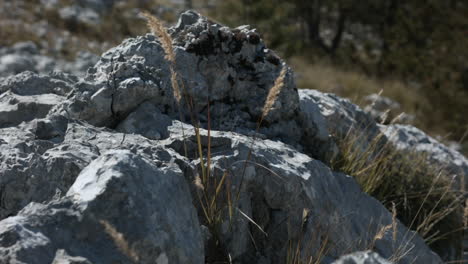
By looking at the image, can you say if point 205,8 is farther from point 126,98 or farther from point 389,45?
point 126,98

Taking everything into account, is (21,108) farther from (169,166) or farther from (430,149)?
(430,149)

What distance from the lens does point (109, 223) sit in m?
2.03

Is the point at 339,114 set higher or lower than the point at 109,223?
lower

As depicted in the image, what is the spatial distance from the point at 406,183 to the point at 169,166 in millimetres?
2982

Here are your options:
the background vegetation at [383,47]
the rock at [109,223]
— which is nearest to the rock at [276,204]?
the rock at [109,223]

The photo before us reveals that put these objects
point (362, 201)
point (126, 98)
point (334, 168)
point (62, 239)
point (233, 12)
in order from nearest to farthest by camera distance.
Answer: point (62, 239) < point (126, 98) < point (362, 201) < point (334, 168) < point (233, 12)

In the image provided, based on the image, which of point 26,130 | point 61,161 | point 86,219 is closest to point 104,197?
point 86,219

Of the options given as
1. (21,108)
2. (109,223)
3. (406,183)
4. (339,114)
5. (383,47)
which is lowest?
(383,47)

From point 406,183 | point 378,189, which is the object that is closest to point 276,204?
point 378,189

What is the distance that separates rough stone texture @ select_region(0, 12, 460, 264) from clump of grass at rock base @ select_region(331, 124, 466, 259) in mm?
316

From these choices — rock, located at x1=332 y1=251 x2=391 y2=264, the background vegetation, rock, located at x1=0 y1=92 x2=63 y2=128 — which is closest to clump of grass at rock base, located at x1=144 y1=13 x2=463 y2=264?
rock, located at x1=332 y1=251 x2=391 y2=264

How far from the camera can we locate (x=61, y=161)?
2.63m

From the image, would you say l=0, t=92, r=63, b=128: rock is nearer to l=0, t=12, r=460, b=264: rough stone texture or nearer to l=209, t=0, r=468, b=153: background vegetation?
l=0, t=12, r=460, b=264: rough stone texture

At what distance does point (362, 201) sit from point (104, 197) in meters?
2.16
